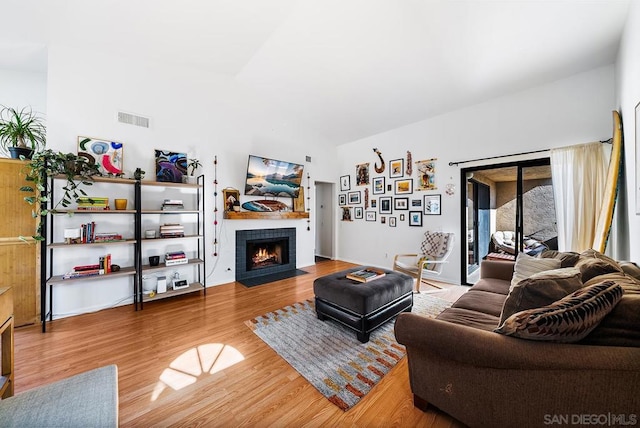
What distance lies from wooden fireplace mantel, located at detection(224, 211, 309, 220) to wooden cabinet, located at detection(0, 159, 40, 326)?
2.16m

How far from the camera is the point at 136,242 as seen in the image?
116 inches

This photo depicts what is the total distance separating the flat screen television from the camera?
423cm

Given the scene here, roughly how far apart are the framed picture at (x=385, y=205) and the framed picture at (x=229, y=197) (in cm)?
299

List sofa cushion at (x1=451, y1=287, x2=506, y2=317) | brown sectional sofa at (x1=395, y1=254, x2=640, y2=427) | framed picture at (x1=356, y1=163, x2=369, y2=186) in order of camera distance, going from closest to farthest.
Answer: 1. brown sectional sofa at (x1=395, y1=254, x2=640, y2=427)
2. sofa cushion at (x1=451, y1=287, x2=506, y2=317)
3. framed picture at (x1=356, y1=163, x2=369, y2=186)

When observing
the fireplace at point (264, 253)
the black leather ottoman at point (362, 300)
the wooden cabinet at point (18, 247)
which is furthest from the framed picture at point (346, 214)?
the wooden cabinet at point (18, 247)

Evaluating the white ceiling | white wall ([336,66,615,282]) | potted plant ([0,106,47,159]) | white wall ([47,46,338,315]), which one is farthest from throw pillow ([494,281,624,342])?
potted plant ([0,106,47,159])

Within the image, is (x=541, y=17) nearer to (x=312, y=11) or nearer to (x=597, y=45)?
(x=597, y=45)

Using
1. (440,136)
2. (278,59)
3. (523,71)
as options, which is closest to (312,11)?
(278,59)

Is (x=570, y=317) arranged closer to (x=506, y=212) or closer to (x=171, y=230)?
(x=506, y=212)

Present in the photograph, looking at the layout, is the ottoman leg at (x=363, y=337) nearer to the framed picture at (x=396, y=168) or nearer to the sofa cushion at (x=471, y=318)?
the sofa cushion at (x=471, y=318)

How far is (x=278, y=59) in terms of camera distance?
3156mm

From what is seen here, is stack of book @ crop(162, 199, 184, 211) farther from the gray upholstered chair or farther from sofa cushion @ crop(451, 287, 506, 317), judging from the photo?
sofa cushion @ crop(451, 287, 506, 317)

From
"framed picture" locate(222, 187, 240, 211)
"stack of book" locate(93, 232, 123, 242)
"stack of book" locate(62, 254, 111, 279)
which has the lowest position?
"stack of book" locate(62, 254, 111, 279)

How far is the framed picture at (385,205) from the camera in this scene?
195 inches
